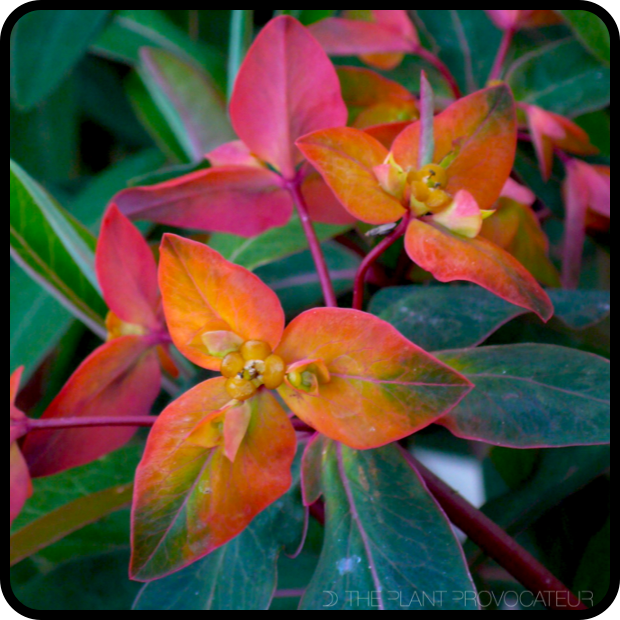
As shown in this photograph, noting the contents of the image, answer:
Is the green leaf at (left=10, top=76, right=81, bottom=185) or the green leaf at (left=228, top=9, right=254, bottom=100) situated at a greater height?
the green leaf at (left=228, top=9, right=254, bottom=100)

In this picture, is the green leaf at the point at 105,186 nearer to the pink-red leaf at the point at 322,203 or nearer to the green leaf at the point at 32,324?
the green leaf at the point at 32,324

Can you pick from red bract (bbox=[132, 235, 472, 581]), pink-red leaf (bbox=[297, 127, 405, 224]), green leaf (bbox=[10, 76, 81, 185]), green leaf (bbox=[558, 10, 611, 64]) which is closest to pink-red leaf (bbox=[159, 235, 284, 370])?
red bract (bbox=[132, 235, 472, 581])

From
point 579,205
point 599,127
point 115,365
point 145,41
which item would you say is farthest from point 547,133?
point 145,41

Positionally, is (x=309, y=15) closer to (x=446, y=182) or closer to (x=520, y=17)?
(x=520, y=17)

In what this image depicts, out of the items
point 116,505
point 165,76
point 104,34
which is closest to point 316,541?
point 116,505

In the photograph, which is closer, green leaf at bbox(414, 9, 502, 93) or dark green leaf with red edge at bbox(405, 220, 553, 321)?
dark green leaf with red edge at bbox(405, 220, 553, 321)

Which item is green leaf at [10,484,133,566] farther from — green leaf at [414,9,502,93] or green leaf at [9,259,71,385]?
green leaf at [414,9,502,93]

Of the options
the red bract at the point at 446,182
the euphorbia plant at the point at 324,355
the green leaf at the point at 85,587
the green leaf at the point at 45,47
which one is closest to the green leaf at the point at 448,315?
the euphorbia plant at the point at 324,355

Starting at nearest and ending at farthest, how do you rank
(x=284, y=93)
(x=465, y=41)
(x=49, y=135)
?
(x=284, y=93) < (x=465, y=41) < (x=49, y=135)
